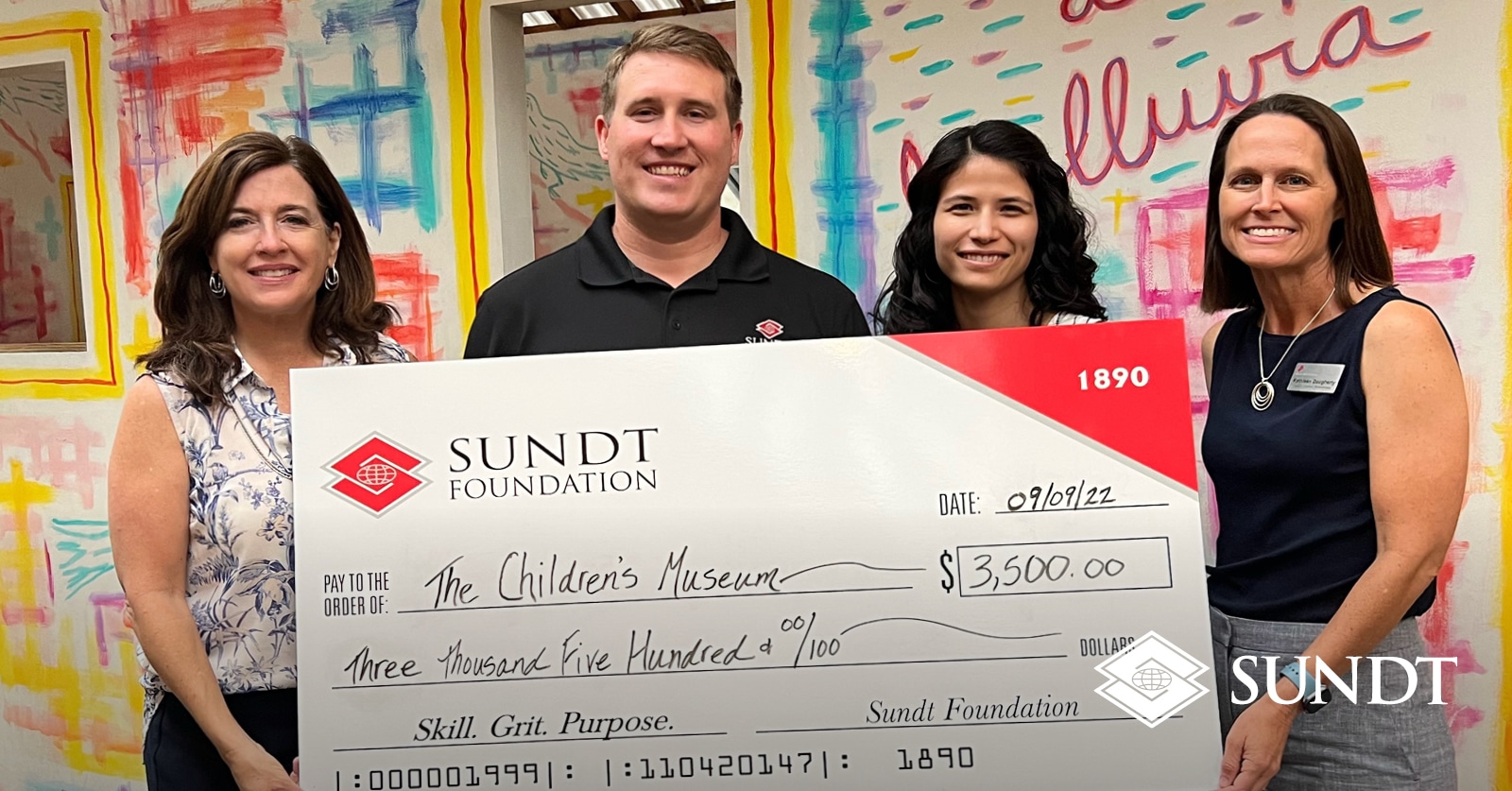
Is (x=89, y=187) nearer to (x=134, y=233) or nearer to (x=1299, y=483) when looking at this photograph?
(x=134, y=233)

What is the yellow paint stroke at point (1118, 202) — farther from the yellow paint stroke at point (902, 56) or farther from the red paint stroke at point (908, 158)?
the yellow paint stroke at point (902, 56)

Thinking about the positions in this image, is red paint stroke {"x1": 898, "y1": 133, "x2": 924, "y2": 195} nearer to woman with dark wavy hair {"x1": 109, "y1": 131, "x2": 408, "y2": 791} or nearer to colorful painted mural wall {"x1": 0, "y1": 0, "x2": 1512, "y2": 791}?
colorful painted mural wall {"x1": 0, "y1": 0, "x2": 1512, "y2": 791}

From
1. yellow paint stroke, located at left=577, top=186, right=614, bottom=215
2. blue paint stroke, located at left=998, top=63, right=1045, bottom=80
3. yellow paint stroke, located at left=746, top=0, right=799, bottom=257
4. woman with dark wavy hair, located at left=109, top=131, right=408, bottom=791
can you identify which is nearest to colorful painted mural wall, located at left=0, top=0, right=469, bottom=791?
yellow paint stroke, located at left=746, top=0, right=799, bottom=257

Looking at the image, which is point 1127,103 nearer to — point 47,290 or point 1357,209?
point 1357,209

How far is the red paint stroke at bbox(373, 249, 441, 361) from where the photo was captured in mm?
3027

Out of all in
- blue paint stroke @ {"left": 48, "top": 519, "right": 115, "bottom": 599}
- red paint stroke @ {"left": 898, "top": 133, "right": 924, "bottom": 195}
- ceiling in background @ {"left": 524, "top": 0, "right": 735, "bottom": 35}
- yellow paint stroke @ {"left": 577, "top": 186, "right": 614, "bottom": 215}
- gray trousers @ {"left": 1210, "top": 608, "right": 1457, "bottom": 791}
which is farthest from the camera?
yellow paint stroke @ {"left": 577, "top": 186, "right": 614, "bottom": 215}

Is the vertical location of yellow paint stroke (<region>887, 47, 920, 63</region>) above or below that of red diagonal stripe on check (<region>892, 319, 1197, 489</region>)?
above

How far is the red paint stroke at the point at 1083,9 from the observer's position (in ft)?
8.48

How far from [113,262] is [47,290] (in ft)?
2.06

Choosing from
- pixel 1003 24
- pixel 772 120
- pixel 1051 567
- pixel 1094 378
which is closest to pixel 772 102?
pixel 772 120

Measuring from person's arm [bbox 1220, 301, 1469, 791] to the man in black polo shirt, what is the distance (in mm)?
822

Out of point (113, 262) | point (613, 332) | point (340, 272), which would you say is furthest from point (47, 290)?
point (613, 332)

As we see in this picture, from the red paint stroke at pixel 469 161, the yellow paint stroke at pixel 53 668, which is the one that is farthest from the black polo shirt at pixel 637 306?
the yellow paint stroke at pixel 53 668

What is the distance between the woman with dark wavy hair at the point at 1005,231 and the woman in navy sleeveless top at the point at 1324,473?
266 millimetres
